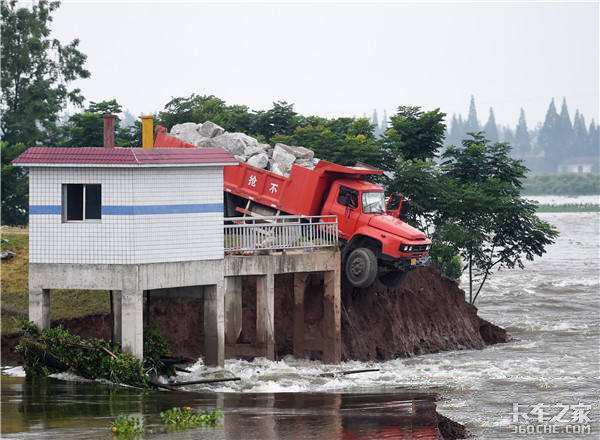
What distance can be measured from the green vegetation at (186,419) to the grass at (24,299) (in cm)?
967

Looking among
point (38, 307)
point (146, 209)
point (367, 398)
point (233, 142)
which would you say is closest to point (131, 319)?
point (146, 209)

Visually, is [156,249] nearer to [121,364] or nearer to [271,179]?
[121,364]

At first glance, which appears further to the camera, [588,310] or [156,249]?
[588,310]

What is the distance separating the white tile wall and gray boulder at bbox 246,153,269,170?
7803mm

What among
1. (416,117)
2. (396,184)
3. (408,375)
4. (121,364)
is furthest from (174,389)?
(416,117)

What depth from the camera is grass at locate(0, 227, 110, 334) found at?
4378 cm

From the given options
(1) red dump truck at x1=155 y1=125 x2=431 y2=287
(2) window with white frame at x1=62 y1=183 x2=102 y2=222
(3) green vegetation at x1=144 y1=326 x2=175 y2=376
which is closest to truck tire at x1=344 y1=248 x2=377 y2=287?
(1) red dump truck at x1=155 y1=125 x2=431 y2=287

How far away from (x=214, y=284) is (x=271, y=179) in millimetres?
7109

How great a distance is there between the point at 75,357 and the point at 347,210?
10351 mm

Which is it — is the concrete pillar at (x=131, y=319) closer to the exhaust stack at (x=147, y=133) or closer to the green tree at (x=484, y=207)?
the exhaust stack at (x=147, y=133)

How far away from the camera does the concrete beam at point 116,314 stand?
135 feet

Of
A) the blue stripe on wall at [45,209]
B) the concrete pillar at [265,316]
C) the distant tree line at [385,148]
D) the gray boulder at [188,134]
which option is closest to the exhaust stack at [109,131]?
the blue stripe on wall at [45,209]

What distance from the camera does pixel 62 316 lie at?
143ft

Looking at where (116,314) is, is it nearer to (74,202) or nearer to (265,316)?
(74,202)
